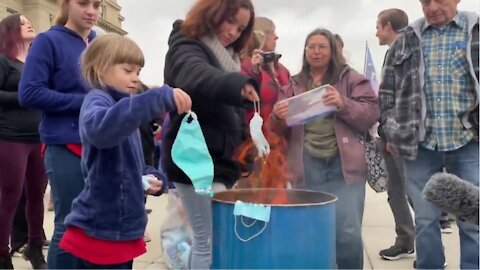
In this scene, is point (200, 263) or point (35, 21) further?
point (35, 21)

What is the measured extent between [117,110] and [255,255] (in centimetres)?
66

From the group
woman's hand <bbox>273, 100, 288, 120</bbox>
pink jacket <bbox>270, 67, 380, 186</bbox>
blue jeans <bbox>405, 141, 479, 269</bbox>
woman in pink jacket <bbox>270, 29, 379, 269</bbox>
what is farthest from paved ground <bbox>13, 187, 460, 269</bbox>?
woman's hand <bbox>273, 100, 288, 120</bbox>

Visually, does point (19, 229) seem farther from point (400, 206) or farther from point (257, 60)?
point (400, 206)

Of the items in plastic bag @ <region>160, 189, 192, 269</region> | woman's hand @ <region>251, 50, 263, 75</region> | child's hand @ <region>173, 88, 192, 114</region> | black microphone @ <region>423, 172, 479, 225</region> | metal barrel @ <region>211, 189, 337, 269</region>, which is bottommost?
plastic bag @ <region>160, 189, 192, 269</region>

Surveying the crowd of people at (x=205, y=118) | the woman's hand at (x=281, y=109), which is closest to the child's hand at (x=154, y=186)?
the crowd of people at (x=205, y=118)

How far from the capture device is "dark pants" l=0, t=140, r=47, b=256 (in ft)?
9.89

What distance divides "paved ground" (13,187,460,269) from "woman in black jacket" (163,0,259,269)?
1241mm

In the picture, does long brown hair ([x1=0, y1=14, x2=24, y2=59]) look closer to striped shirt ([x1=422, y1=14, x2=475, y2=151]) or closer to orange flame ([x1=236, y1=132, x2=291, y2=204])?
orange flame ([x1=236, y1=132, x2=291, y2=204])

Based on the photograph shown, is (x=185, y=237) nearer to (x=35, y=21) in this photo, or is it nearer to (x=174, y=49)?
(x=174, y=49)

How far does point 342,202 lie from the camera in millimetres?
2695

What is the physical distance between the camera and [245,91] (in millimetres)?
1858

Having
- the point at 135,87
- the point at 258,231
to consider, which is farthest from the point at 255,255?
the point at 135,87

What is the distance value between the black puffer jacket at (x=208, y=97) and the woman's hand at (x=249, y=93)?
0.8 inches

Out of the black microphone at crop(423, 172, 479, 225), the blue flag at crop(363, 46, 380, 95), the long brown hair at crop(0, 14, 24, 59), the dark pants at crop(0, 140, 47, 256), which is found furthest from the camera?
the blue flag at crop(363, 46, 380, 95)
